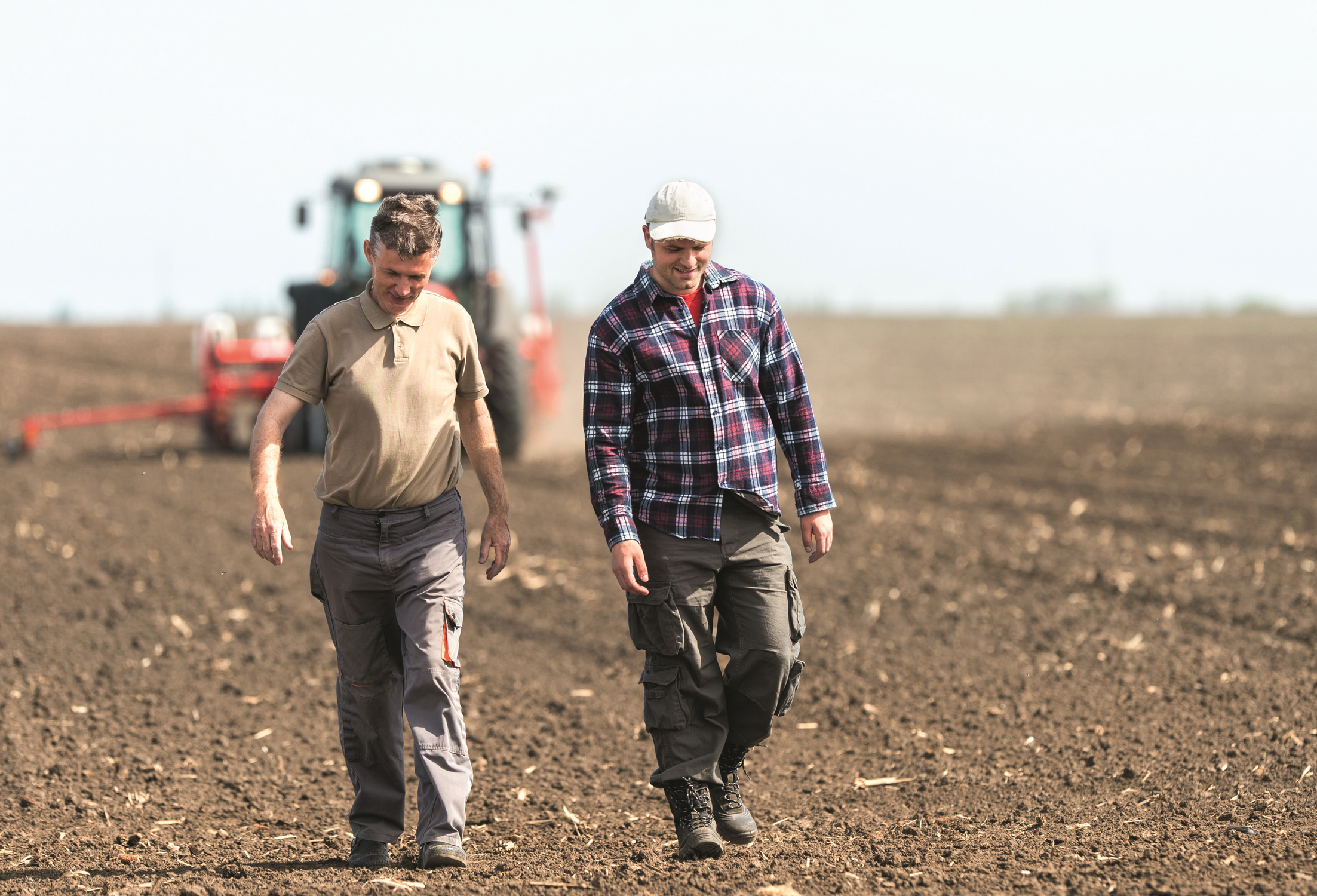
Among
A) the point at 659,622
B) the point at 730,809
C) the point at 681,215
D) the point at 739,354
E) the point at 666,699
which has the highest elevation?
the point at 681,215

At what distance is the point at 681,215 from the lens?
3.83 metres

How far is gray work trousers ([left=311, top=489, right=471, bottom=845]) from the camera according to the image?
389 centimetres

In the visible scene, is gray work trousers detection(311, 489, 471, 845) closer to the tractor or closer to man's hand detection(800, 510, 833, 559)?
man's hand detection(800, 510, 833, 559)

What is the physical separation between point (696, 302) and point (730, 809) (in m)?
1.56

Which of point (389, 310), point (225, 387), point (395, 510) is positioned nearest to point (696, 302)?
point (389, 310)

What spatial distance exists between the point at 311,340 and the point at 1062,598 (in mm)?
5287

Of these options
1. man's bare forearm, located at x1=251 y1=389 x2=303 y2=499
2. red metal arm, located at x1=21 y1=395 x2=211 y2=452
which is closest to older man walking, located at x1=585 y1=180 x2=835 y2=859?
man's bare forearm, located at x1=251 y1=389 x2=303 y2=499

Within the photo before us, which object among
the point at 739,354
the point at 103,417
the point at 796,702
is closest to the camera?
the point at 739,354

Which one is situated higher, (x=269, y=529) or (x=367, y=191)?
(x=367, y=191)

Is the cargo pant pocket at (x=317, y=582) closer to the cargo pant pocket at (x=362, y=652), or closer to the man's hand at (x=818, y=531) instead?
the cargo pant pocket at (x=362, y=652)

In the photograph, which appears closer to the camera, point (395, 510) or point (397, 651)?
point (395, 510)

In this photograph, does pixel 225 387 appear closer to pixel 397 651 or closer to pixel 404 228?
pixel 397 651

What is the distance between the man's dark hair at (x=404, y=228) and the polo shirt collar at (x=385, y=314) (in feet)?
0.49

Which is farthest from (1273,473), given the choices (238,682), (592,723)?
(238,682)
